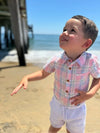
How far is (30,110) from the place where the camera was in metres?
3.37

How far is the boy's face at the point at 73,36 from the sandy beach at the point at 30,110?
1.64 m

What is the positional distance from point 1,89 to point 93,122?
7.81 feet

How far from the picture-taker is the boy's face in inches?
63.0

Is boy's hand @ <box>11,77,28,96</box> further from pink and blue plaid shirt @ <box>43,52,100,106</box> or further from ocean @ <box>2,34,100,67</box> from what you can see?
ocean @ <box>2,34,100,67</box>

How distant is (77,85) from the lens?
1752mm

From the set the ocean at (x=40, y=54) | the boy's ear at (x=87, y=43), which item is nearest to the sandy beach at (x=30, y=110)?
the boy's ear at (x=87, y=43)

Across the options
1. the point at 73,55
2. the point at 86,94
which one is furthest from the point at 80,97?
the point at 73,55

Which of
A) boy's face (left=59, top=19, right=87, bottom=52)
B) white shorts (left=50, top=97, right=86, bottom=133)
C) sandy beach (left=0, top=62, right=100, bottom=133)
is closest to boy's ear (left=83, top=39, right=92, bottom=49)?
boy's face (left=59, top=19, right=87, bottom=52)

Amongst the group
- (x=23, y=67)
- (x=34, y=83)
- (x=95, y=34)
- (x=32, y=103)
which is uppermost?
(x=95, y=34)

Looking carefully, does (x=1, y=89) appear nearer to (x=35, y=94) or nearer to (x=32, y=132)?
(x=35, y=94)

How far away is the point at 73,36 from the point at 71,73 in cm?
35

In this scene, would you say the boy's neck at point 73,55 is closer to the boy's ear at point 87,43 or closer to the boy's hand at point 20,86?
the boy's ear at point 87,43

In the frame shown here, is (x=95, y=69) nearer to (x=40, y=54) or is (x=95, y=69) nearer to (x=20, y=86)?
(x=20, y=86)

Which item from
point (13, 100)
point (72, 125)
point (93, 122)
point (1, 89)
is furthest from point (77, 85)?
point (1, 89)
